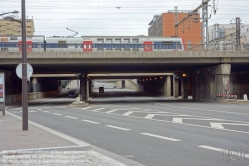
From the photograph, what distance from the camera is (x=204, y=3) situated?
41312 mm

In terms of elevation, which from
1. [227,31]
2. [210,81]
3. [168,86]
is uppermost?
[227,31]

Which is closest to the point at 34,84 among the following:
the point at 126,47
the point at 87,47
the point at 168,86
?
the point at 168,86

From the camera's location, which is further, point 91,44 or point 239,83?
point 239,83

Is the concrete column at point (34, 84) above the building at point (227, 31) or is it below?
below

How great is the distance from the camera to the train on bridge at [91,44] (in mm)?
41219

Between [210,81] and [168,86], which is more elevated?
[210,81]

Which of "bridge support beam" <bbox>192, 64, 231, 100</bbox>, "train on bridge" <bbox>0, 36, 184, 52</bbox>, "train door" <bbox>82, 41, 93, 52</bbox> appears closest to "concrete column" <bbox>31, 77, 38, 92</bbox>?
"train on bridge" <bbox>0, 36, 184, 52</bbox>

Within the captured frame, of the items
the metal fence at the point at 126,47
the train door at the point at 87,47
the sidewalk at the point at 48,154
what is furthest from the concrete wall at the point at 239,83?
the sidewalk at the point at 48,154

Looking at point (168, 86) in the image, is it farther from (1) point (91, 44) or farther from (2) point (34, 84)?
(1) point (91, 44)

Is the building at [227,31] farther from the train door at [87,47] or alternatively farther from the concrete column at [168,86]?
the train door at [87,47]

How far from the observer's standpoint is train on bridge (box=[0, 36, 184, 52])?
41219 mm

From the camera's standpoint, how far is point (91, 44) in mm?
40969

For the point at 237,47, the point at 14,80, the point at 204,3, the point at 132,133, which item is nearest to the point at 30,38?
the point at 14,80

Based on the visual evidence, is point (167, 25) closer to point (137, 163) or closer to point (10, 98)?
point (10, 98)
